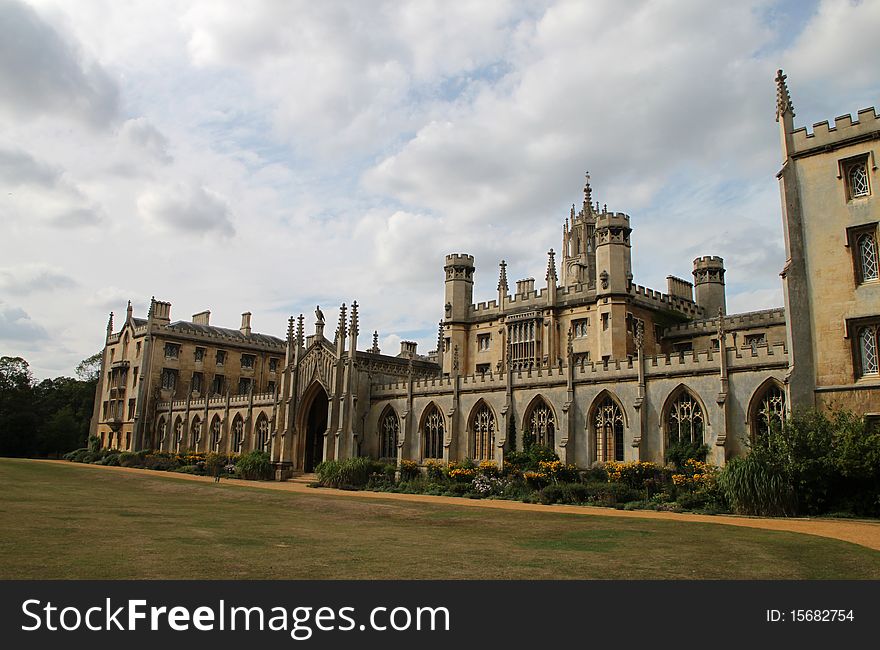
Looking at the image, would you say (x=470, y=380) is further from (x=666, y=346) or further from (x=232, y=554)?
(x=232, y=554)

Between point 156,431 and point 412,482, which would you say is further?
point 156,431

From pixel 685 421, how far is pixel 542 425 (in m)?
7.31

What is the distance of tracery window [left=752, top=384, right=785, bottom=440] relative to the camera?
→ 24.7 metres

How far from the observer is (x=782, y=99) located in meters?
26.3

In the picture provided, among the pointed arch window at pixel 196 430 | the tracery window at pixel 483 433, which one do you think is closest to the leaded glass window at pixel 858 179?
the tracery window at pixel 483 433

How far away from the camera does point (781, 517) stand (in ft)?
63.8

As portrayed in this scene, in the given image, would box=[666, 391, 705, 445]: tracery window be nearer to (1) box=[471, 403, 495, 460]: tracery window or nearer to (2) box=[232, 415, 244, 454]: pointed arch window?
(1) box=[471, 403, 495, 460]: tracery window

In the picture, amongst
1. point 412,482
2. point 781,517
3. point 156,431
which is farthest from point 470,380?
point 156,431

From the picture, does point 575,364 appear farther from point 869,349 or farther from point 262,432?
point 262,432

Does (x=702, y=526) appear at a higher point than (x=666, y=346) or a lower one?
lower

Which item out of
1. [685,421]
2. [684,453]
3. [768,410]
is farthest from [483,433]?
[768,410]

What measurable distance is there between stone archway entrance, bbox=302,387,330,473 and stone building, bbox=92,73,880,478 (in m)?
0.13

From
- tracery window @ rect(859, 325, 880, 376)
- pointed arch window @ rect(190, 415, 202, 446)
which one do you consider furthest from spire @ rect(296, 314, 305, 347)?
tracery window @ rect(859, 325, 880, 376)
